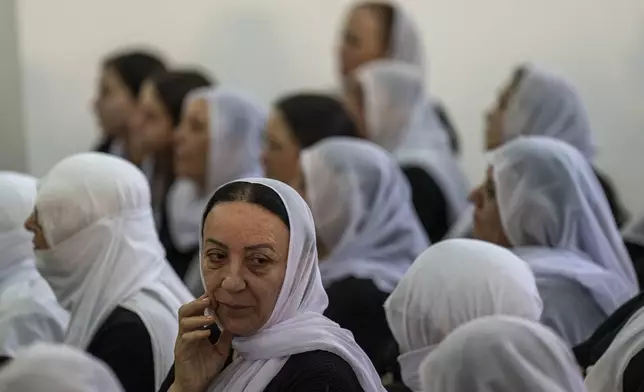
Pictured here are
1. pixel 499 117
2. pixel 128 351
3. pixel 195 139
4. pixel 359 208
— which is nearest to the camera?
pixel 128 351

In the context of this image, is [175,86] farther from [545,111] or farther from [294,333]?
[294,333]

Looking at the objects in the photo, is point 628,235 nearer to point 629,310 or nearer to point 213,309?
point 629,310

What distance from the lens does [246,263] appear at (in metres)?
2.25

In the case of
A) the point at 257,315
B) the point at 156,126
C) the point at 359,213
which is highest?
the point at 257,315

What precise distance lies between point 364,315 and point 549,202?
598 mm

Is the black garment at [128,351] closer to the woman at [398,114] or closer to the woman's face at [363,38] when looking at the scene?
the woman at [398,114]

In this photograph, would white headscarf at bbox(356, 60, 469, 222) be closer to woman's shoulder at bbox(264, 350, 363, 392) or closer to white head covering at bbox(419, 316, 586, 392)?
woman's shoulder at bbox(264, 350, 363, 392)

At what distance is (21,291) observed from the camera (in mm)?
3127

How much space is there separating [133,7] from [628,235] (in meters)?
3.40

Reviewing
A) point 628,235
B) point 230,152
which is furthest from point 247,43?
point 628,235

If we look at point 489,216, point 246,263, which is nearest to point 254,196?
point 246,263

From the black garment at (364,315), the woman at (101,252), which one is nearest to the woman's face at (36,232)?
the woman at (101,252)

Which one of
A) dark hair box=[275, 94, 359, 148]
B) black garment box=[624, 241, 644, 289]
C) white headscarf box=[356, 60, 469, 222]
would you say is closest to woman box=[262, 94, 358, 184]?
dark hair box=[275, 94, 359, 148]

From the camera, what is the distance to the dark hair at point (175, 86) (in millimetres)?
Result: 4910
